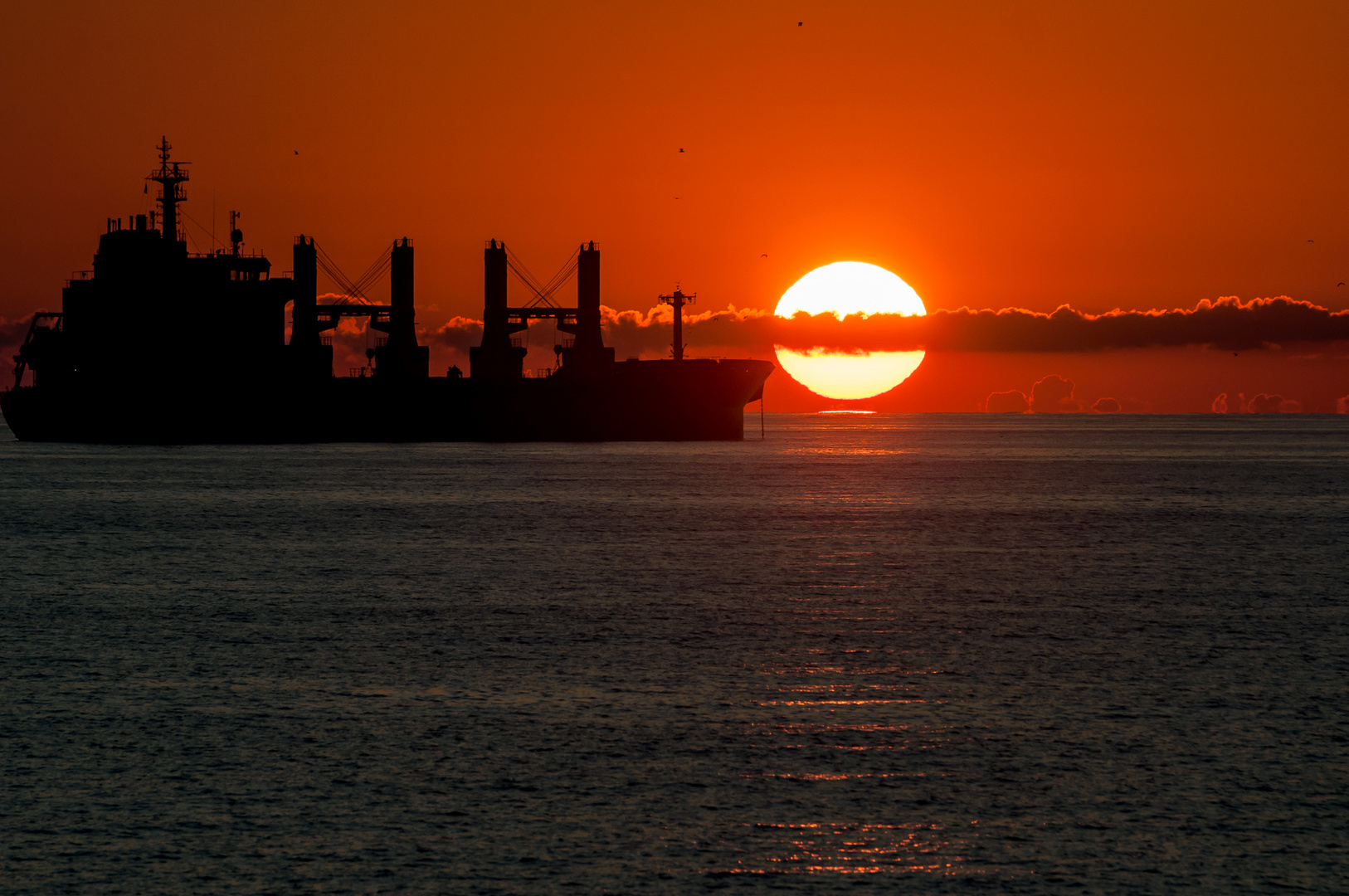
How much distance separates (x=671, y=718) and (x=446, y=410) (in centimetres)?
10300

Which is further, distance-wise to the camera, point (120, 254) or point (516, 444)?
point (516, 444)

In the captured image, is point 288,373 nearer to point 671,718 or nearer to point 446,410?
point 446,410

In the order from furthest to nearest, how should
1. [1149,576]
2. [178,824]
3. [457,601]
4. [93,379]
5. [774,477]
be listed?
[93,379] < [774,477] < [1149,576] < [457,601] < [178,824]

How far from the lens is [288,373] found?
344ft

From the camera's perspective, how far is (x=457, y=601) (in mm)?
20359

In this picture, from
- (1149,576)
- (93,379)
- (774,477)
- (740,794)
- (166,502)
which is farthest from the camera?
(93,379)

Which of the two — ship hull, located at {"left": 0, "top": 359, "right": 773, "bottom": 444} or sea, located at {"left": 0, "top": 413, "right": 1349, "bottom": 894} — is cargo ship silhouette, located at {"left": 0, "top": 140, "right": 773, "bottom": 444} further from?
sea, located at {"left": 0, "top": 413, "right": 1349, "bottom": 894}

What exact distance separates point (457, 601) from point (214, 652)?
5410 millimetres

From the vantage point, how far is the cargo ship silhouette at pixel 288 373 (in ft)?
313

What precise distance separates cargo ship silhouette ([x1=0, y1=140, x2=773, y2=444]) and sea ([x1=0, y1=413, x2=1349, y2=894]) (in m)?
69.8

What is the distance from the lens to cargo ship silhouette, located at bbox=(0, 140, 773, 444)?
3760 inches

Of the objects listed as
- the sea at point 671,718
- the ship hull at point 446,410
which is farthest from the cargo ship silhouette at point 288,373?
the sea at point 671,718

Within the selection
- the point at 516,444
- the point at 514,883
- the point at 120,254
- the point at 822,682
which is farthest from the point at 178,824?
the point at 516,444

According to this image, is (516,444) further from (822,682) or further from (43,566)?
(822,682)
